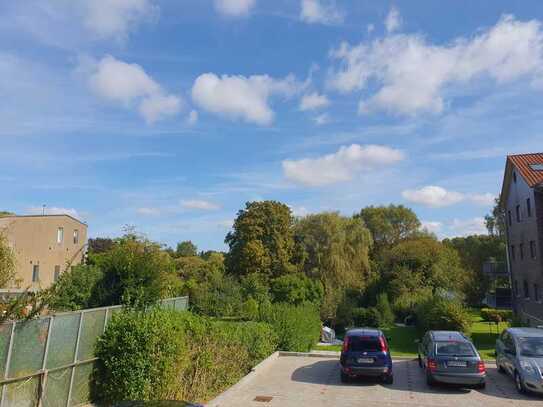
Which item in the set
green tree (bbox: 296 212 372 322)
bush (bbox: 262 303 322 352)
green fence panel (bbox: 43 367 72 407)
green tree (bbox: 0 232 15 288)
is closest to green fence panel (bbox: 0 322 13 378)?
green fence panel (bbox: 43 367 72 407)

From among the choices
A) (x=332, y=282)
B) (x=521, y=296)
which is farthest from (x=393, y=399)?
→ (x=332, y=282)

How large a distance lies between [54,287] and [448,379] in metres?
10.6

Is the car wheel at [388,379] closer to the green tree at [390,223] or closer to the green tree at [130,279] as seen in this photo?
the green tree at [130,279]

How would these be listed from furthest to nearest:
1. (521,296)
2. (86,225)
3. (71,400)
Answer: (86,225) < (521,296) < (71,400)

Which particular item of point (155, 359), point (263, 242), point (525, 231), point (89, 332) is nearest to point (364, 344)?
point (155, 359)

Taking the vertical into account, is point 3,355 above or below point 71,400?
above

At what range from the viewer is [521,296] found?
103 ft

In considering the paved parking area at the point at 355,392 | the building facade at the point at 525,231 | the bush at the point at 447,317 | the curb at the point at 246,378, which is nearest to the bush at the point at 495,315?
the building facade at the point at 525,231

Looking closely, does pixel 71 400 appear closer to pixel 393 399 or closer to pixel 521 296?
pixel 393 399

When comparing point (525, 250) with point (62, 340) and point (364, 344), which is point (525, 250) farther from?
point (62, 340)

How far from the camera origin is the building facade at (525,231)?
1032 inches

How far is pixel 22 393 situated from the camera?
8641mm

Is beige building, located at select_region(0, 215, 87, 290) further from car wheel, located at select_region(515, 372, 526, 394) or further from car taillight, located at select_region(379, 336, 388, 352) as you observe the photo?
car wheel, located at select_region(515, 372, 526, 394)

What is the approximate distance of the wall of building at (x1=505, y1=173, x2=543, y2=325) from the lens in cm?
2633
